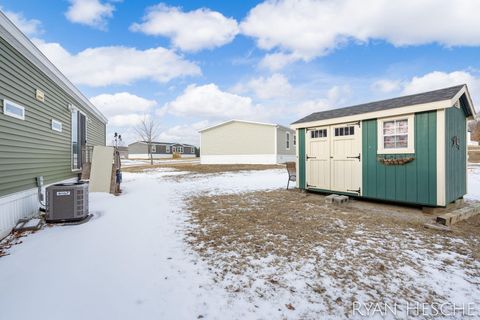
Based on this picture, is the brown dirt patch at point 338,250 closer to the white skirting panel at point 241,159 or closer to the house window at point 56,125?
the house window at point 56,125

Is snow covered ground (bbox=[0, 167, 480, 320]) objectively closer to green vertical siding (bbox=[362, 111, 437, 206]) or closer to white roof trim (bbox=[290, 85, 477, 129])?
green vertical siding (bbox=[362, 111, 437, 206])

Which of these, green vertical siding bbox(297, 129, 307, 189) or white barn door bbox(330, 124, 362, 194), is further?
green vertical siding bbox(297, 129, 307, 189)

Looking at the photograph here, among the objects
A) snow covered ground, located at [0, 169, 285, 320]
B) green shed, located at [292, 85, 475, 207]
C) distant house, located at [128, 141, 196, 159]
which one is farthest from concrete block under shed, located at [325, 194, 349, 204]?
distant house, located at [128, 141, 196, 159]

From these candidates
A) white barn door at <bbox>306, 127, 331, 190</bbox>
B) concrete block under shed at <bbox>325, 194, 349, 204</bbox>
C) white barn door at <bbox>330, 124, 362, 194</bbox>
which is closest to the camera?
concrete block under shed at <bbox>325, 194, 349, 204</bbox>

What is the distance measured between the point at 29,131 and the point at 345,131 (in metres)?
7.56

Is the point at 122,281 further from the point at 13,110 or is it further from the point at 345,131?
the point at 345,131

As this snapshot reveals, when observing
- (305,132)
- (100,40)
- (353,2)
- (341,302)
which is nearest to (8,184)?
(341,302)

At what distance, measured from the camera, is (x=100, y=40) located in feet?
34.7

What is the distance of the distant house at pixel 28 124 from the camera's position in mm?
3893

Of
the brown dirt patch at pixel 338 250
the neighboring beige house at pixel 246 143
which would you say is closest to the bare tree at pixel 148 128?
the neighboring beige house at pixel 246 143

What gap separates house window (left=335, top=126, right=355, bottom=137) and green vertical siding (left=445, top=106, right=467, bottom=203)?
1891 mm

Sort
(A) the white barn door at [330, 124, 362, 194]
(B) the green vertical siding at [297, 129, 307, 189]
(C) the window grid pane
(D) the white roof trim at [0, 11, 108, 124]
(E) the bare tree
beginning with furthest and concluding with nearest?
(E) the bare tree
(B) the green vertical siding at [297, 129, 307, 189]
(A) the white barn door at [330, 124, 362, 194]
(C) the window grid pane
(D) the white roof trim at [0, 11, 108, 124]

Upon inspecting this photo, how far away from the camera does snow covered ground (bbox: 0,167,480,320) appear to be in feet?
6.09

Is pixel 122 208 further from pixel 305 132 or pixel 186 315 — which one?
pixel 305 132
